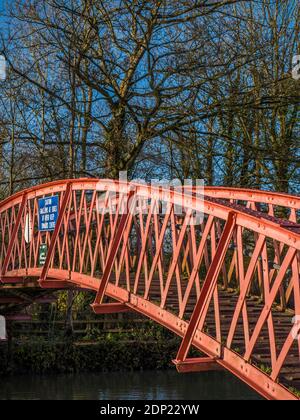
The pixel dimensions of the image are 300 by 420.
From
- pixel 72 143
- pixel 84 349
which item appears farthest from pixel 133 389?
pixel 72 143

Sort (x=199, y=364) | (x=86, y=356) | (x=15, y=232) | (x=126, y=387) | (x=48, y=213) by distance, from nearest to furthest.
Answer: (x=199, y=364) → (x=48, y=213) → (x=15, y=232) → (x=126, y=387) → (x=86, y=356)

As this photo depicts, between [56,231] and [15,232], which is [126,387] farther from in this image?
[56,231]

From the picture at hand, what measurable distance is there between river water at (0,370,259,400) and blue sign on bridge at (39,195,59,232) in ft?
16.9

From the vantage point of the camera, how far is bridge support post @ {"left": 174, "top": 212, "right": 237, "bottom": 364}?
345 inches

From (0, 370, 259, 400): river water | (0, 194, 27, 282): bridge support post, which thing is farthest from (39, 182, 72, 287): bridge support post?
(0, 370, 259, 400): river water

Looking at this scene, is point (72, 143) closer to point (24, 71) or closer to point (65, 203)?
point (24, 71)

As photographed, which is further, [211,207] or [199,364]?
[199,364]

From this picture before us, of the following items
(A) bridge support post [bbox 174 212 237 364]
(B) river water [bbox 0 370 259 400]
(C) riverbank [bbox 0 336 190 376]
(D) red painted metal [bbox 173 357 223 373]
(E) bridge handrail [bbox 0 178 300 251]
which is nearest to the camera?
(E) bridge handrail [bbox 0 178 300 251]

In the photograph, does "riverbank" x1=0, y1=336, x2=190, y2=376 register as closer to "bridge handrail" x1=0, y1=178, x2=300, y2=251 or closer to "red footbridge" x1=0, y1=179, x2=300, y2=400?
"red footbridge" x1=0, y1=179, x2=300, y2=400

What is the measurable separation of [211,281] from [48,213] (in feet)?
22.4

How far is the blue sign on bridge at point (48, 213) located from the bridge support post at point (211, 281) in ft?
20.1

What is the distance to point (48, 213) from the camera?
15.4m

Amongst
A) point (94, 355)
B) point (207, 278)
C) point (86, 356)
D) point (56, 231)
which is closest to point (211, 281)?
point (207, 278)
